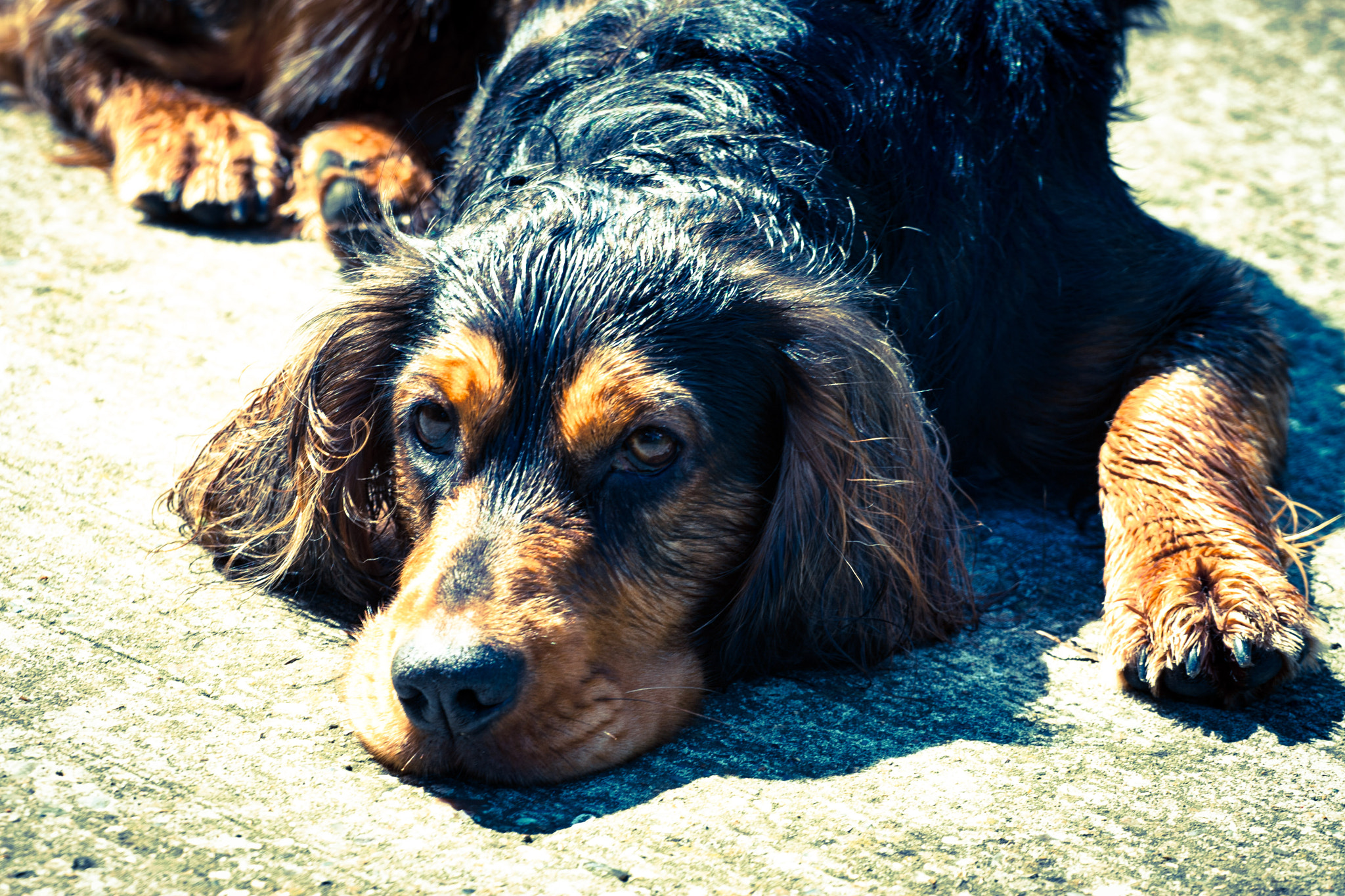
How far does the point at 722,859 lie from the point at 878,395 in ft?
3.98

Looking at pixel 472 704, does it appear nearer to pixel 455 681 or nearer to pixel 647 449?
pixel 455 681

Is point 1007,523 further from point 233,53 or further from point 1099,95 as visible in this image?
point 233,53

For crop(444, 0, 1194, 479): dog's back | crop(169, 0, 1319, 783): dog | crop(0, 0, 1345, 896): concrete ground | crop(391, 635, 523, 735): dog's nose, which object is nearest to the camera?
crop(0, 0, 1345, 896): concrete ground

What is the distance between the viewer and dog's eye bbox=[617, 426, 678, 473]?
2785mm

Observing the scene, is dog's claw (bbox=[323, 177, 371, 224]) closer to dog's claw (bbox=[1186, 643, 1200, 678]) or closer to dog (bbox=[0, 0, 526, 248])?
dog (bbox=[0, 0, 526, 248])

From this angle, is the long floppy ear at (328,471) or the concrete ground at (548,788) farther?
the long floppy ear at (328,471)

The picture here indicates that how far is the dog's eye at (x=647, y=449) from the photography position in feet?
9.14

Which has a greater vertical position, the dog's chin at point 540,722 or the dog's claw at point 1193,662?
the dog's claw at point 1193,662

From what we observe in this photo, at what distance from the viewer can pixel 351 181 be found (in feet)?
16.0

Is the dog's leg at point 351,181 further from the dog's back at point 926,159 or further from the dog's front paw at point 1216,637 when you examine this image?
the dog's front paw at point 1216,637

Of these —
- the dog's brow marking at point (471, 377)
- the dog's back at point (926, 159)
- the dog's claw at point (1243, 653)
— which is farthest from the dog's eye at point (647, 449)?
the dog's claw at point (1243, 653)

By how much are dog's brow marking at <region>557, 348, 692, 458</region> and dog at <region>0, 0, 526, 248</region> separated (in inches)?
82.8

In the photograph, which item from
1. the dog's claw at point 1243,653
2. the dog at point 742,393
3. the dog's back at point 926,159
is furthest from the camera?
the dog's back at point 926,159

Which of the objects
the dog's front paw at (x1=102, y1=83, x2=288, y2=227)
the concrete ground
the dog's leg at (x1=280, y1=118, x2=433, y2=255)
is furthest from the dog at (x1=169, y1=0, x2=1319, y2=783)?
the dog's front paw at (x1=102, y1=83, x2=288, y2=227)
